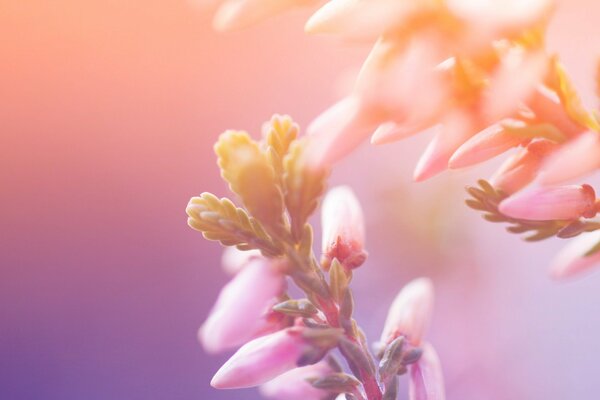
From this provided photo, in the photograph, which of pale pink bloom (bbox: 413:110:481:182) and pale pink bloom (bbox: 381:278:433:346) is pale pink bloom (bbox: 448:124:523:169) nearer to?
pale pink bloom (bbox: 413:110:481:182)

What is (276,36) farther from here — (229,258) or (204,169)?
(229,258)

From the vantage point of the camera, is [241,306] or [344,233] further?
[344,233]

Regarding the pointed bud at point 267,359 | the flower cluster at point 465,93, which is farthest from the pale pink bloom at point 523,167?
the pointed bud at point 267,359

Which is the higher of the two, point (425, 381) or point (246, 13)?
point (246, 13)

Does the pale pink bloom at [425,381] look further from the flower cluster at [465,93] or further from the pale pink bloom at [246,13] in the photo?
the pale pink bloom at [246,13]

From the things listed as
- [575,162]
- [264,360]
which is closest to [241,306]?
[264,360]

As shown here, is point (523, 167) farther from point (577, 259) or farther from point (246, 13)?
point (246, 13)

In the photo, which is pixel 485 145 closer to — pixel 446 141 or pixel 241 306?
pixel 446 141
